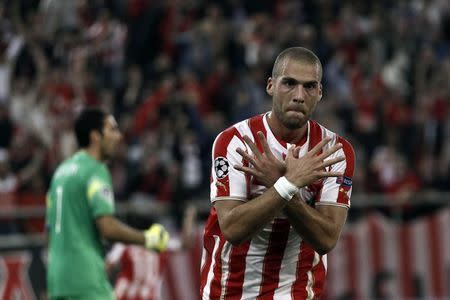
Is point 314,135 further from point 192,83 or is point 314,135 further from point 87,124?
point 192,83

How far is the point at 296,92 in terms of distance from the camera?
5.85 meters

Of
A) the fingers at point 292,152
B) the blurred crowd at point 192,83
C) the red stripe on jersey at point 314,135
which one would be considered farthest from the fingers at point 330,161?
the blurred crowd at point 192,83

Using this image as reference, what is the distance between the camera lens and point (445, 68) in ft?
62.1

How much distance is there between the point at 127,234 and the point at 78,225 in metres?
0.39

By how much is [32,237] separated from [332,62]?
7.66m

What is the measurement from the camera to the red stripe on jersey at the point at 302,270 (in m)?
6.16

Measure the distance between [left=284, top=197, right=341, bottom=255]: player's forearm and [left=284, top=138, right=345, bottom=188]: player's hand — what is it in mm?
110

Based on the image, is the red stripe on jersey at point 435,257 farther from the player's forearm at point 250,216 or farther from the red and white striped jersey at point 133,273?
the player's forearm at point 250,216

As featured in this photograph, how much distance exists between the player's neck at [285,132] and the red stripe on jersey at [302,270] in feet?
1.87

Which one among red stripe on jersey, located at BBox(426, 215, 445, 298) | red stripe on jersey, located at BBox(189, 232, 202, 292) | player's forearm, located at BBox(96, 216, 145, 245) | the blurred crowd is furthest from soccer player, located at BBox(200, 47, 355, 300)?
red stripe on jersey, located at BBox(426, 215, 445, 298)

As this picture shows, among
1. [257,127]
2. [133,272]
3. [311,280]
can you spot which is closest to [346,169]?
[257,127]

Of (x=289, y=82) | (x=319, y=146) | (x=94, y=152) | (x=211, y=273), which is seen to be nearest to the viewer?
(x=319, y=146)

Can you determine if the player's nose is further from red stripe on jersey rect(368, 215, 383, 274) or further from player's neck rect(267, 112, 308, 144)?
red stripe on jersey rect(368, 215, 383, 274)

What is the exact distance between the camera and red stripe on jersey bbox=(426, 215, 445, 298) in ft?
49.9
